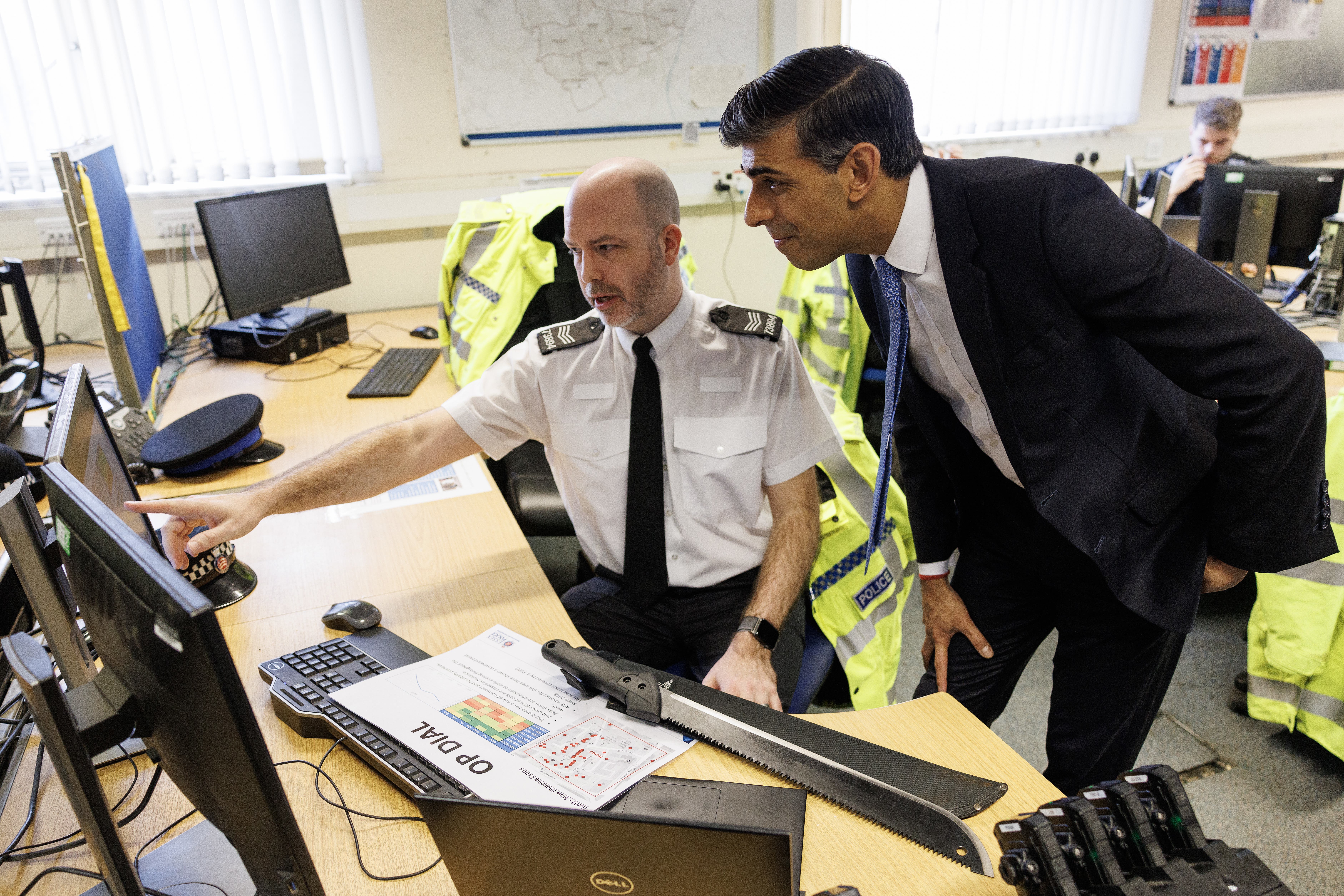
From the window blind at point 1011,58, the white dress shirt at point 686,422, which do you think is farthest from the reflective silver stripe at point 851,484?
the window blind at point 1011,58

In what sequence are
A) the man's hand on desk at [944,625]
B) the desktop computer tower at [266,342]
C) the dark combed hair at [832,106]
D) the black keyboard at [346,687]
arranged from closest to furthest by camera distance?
the black keyboard at [346,687] < the dark combed hair at [832,106] < the man's hand on desk at [944,625] < the desktop computer tower at [266,342]

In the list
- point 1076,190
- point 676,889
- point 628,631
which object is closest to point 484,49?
point 628,631

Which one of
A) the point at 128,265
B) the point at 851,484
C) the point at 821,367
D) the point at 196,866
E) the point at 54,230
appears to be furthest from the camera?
the point at 54,230

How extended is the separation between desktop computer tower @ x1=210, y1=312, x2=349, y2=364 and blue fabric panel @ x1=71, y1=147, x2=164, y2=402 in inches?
7.4

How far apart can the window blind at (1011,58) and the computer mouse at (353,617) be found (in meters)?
3.61

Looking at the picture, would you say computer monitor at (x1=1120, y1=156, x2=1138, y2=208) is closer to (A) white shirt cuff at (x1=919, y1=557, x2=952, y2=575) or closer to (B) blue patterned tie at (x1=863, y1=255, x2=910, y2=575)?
(A) white shirt cuff at (x1=919, y1=557, x2=952, y2=575)

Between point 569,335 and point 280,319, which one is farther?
point 280,319

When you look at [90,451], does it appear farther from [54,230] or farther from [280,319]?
[54,230]

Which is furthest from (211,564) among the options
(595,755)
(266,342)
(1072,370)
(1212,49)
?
(1212,49)

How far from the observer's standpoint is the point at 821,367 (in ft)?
8.74

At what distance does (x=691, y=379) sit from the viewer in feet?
5.59

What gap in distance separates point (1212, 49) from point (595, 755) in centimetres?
522

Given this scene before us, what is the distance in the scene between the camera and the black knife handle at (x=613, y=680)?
1104 mm

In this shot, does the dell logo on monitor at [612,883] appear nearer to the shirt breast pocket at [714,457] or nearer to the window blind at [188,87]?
the shirt breast pocket at [714,457]
